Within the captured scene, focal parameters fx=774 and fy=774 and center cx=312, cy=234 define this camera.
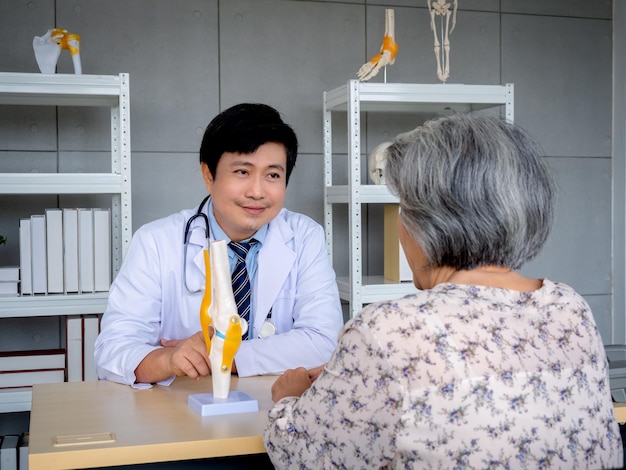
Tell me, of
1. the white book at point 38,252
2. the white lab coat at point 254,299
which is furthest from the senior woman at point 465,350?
the white book at point 38,252

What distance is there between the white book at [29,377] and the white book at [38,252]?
1.02 ft

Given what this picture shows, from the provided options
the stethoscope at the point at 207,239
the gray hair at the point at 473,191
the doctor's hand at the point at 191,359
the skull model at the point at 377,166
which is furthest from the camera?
the skull model at the point at 377,166

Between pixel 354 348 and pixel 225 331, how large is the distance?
0.47 m

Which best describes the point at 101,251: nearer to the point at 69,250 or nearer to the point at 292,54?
the point at 69,250

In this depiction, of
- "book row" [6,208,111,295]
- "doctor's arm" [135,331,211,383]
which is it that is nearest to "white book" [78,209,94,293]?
"book row" [6,208,111,295]

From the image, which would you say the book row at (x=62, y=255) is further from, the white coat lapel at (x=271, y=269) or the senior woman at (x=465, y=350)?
the senior woman at (x=465, y=350)

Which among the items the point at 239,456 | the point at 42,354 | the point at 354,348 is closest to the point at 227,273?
the point at 239,456

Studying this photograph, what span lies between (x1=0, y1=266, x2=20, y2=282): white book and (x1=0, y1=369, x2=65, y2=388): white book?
36cm

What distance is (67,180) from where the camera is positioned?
2.80 metres

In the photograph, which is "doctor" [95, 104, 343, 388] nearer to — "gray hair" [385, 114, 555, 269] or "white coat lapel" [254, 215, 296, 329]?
"white coat lapel" [254, 215, 296, 329]

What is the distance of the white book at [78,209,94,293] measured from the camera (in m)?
2.90

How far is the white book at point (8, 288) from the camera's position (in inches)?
112

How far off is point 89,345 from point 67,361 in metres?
0.10

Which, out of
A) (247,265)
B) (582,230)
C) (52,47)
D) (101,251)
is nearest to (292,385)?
(247,265)
